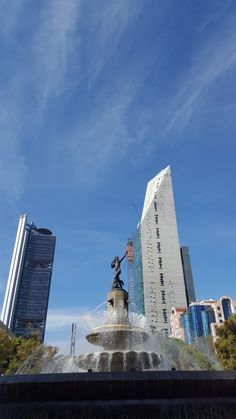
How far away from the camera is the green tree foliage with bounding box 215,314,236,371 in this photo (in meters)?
26.7

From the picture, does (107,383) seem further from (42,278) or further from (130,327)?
(42,278)

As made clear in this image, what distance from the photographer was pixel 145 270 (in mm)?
111188

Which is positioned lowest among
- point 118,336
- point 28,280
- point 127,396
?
point 127,396

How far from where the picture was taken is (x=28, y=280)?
17462cm

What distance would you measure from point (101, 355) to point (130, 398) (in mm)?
5042

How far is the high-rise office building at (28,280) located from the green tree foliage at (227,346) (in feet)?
471

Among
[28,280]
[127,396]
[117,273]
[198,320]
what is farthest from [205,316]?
[28,280]

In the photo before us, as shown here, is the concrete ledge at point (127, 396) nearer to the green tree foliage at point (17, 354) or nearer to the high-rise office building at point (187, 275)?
the green tree foliage at point (17, 354)

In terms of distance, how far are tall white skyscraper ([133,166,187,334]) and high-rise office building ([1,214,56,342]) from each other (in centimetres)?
7405

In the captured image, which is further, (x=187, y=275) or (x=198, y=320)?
(x=187, y=275)

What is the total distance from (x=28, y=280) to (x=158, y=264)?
289ft

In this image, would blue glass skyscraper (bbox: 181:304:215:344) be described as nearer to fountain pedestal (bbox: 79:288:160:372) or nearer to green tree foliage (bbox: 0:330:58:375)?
green tree foliage (bbox: 0:330:58:375)

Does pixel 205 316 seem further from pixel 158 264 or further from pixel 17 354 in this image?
pixel 17 354

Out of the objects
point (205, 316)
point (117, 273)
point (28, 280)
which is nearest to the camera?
point (117, 273)
